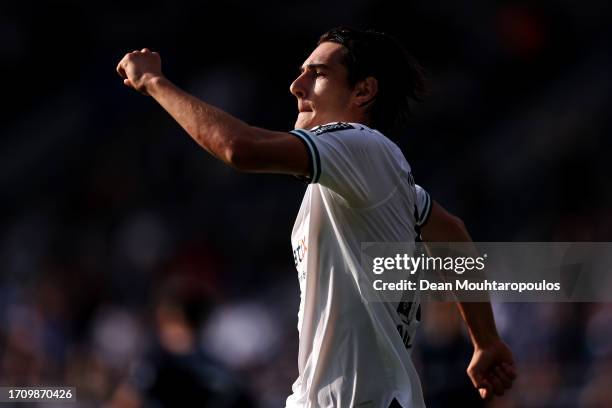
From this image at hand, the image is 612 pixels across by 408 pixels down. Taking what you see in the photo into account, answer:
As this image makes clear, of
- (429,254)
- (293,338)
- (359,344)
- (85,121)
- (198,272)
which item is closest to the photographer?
(359,344)

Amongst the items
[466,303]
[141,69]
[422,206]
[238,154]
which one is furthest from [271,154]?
[466,303]

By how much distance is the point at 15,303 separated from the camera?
10680mm

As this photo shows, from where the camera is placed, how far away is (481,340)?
447 cm

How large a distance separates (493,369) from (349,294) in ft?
3.34

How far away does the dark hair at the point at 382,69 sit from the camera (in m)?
4.27

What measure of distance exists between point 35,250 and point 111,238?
864mm

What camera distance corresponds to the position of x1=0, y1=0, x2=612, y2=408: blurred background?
9984 mm

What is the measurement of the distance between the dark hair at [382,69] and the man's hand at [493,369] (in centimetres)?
103

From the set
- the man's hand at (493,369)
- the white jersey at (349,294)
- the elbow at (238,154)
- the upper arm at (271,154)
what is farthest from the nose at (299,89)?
the man's hand at (493,369)

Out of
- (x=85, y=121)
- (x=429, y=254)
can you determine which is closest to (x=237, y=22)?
(x=85, y=121)

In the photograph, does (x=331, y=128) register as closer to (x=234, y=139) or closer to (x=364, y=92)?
(x=234, y=139)

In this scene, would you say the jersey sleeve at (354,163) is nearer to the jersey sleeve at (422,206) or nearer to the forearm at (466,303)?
the jersey sleeve at (422,206)

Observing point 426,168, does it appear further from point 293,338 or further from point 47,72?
point 47,72

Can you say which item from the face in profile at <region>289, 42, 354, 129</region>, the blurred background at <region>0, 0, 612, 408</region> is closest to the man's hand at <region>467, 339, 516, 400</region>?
the face in profile at <region>289, 42, 354, 129</region>
